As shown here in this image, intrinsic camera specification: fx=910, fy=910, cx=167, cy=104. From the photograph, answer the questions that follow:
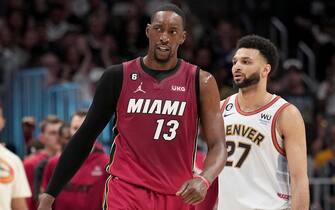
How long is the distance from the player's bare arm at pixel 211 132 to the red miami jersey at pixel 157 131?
6 centimetres

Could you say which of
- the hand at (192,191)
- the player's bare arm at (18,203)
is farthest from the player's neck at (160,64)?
the player's bare arm at (18,203)

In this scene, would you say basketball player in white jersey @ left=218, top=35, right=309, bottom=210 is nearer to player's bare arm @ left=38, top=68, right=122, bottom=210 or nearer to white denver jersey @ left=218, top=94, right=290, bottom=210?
white denver jersey @ left=218, top=94, right=290, bottom=210

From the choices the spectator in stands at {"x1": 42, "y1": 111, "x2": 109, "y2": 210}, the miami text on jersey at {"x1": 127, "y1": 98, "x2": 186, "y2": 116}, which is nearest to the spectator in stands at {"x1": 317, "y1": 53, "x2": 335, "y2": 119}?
the spectator in stands at {"x1": 42, "y1": 111, "x2": 109, "y2": 210}

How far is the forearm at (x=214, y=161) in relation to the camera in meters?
5.23

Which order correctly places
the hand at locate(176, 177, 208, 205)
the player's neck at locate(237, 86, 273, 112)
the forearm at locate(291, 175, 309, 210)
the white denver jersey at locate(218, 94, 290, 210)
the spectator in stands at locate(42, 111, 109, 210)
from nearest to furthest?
the hand at locate(176, 177, 208, 205) → the forearm at locate(291, 175, 309, 210) → the white denver jersey at locate(218, 94, 290, 210) → the player's neck at locate(237, 86, 273, 112) → the spectator in stands at locate(42, 111, 109, 210)

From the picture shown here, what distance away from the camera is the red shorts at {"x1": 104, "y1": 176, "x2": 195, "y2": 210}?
5.51 metres

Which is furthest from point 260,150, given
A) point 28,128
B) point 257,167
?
point 28,128

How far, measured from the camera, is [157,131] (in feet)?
18.1

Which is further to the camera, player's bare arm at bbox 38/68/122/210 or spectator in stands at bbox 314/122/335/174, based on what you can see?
spectator in stands at bbox 314/122/335/174

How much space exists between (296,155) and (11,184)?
2.04 meters

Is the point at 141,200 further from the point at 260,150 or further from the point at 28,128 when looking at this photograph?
the point at 28,128

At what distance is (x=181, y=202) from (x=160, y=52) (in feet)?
3.04

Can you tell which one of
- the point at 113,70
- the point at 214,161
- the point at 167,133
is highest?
the point at 113,70

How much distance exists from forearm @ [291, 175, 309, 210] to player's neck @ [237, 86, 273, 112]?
722 mm
